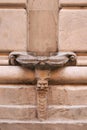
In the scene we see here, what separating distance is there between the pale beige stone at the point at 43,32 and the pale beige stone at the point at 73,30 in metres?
0.11

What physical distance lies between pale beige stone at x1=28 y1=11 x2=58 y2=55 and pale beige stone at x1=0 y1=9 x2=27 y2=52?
0.12m

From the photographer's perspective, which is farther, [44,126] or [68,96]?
[68,96]

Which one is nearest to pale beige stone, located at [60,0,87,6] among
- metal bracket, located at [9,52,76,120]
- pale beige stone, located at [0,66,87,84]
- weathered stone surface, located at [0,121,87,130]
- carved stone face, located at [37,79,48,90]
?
metal bracket, located at [9,52,76,120]

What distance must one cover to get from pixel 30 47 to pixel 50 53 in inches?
10.6

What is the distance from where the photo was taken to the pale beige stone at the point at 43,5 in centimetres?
490

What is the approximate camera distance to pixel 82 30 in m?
4.81

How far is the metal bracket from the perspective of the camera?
4535 mm

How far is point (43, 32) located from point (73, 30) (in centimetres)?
39

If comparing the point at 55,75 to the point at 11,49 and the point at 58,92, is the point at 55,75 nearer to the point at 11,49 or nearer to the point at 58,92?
the point at 58,92

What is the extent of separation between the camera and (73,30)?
15.8ft

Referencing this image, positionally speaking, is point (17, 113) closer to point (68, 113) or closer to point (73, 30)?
point (68, 113)

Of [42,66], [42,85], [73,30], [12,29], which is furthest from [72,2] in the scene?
[42,85]

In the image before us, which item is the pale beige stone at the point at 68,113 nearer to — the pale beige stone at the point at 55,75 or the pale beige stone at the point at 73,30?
the pale beige stone at the point at 55,75

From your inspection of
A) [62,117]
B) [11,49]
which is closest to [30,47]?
[11,49]
